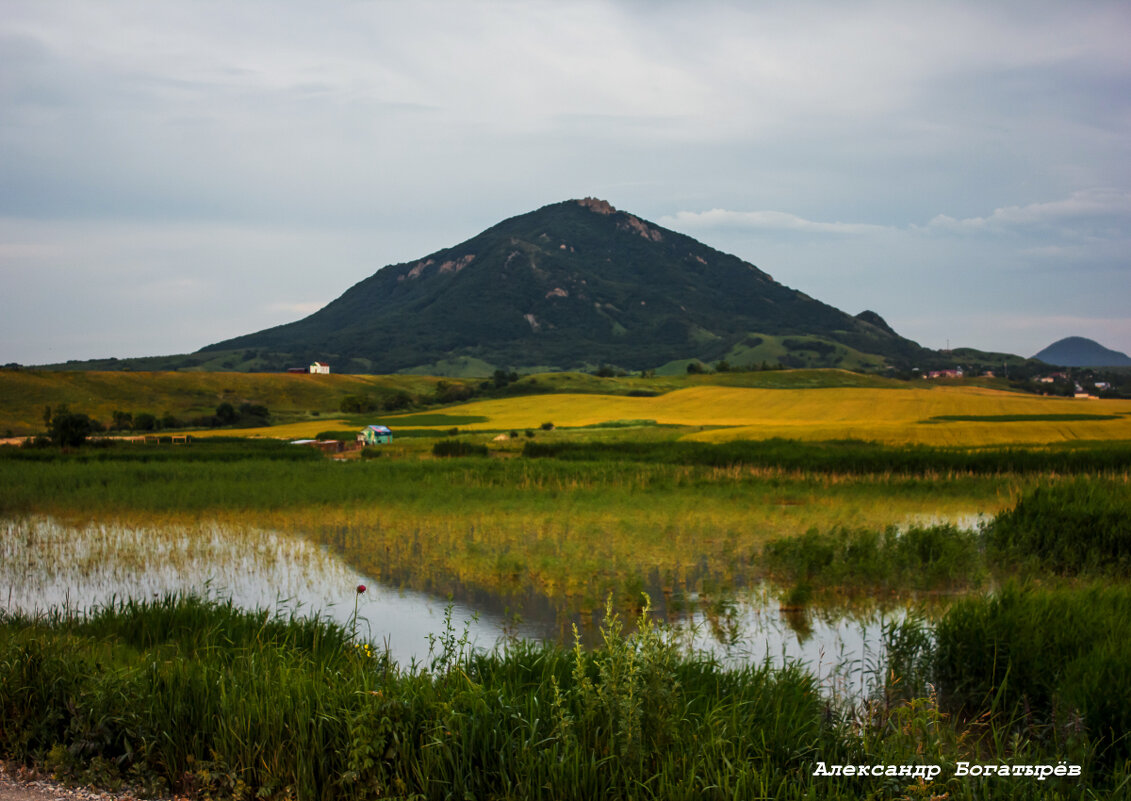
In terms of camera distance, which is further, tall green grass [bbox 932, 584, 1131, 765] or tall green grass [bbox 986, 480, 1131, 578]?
tall green grass [bbox 986, 480, 1131, 578]

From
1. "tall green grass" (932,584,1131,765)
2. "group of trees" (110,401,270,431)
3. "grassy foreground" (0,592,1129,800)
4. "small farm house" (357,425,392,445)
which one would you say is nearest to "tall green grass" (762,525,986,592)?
"tall green grass" (932,584,1131,765)

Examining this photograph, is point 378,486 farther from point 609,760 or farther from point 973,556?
point 609,760

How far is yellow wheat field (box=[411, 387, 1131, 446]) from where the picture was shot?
1462 inches

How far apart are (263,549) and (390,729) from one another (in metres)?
11.6

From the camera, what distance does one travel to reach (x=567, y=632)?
986cm

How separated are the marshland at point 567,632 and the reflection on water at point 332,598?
0.08 metres

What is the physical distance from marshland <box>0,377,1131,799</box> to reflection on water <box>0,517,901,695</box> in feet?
0.25

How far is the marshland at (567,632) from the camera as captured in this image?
16.9 ft

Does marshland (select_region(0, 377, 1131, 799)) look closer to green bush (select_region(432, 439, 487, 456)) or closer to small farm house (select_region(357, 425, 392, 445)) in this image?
green bush (select_region(432, 439, 487, 456))

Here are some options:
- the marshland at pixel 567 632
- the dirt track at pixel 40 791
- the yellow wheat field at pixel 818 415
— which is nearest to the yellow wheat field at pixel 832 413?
the yellow wheat field at pixel 818 415

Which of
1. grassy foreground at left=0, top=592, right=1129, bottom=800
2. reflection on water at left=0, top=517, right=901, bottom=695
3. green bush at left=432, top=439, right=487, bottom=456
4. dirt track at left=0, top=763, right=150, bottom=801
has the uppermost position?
grassy foreground at left=0, top=592, right=1129, bottom=800

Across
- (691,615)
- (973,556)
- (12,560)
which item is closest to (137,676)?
(691,615)

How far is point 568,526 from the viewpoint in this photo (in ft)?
56.4

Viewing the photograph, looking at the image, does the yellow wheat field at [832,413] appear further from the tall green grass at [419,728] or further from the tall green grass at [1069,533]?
the tall green grass at [419,728]
